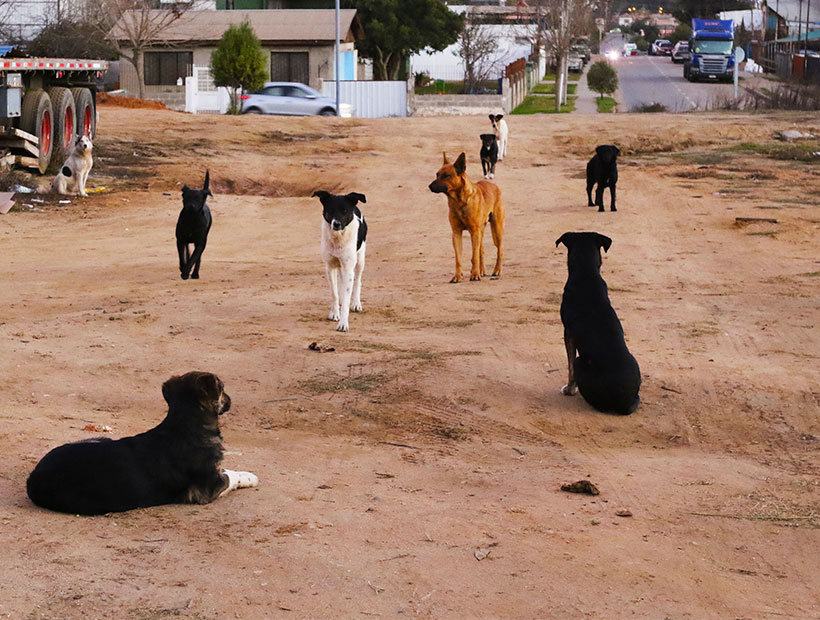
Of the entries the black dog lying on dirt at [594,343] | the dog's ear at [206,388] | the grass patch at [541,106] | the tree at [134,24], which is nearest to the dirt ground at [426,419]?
the black dog lying on dirt at [594,343]

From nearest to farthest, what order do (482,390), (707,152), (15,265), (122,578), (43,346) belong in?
1. (122,578)
2. (482,390)
3. (43,346)
4. (15,265)
5. (707,152)

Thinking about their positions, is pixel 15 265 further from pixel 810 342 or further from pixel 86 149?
pixel 810 342

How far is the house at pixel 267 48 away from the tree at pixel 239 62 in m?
4.65

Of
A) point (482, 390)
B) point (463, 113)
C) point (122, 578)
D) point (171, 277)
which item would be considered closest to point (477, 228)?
point (171, 277)

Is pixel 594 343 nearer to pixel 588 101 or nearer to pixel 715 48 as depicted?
pixel 588 101

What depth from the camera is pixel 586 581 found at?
497 centimetres

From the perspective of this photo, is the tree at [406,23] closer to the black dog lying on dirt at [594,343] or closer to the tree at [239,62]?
the tree at [239,62]

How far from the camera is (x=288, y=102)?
125 ft

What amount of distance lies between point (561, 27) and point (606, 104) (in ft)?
21.2

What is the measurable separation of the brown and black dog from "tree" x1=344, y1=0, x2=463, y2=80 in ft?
140

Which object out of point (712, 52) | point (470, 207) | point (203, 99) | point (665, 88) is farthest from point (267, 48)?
point (470, 207)

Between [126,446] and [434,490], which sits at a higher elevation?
[126,446]

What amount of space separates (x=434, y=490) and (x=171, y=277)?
7.73 meters

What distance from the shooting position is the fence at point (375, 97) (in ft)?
144
